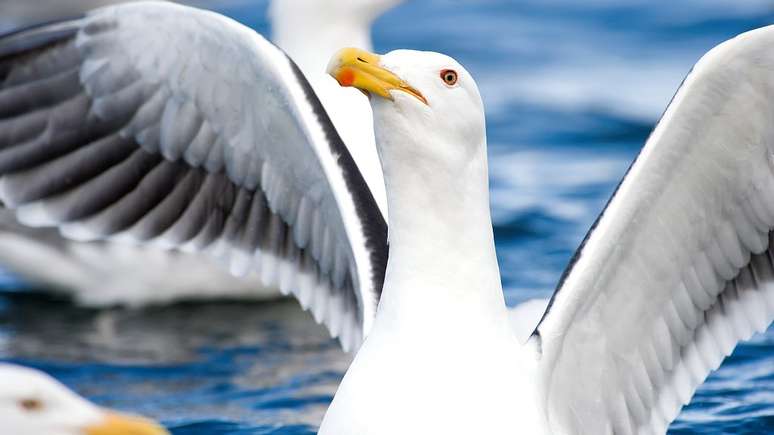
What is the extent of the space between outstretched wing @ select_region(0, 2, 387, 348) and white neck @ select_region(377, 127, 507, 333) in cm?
142

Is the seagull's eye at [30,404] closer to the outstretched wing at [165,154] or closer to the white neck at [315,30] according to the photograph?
the outstretched wing at [165,154]

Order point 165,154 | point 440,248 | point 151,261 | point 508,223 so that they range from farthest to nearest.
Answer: point 508,223 < point 151,261 < point 165,154 < point 440,248

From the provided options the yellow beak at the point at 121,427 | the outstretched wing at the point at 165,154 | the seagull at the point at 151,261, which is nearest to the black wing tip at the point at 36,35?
the outstretched wing at the point at 165,154

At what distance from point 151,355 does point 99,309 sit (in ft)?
3.40

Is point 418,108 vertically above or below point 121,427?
above

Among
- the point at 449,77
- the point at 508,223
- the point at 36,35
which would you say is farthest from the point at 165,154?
the point at 508,223

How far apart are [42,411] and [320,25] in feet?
16.5

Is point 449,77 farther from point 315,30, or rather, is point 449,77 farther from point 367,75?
point 315,30

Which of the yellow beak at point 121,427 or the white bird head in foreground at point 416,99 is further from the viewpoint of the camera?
the white bird head in foreground at point 416,99

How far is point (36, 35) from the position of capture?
25.1 feet

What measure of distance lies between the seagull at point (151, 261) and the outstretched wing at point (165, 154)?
6.32 feet

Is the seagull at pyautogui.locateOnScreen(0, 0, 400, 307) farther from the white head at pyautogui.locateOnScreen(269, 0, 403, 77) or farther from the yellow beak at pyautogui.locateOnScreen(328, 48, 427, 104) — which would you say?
the yellow beak at pyautogui.locateOnScreen(328, 48, 427, 104)

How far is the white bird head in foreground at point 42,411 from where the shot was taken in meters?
5.21

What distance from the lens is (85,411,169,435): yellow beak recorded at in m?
5.30
